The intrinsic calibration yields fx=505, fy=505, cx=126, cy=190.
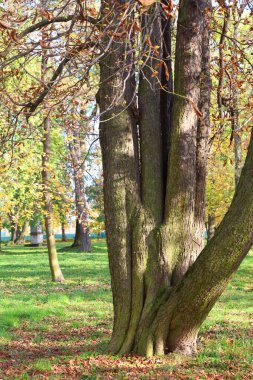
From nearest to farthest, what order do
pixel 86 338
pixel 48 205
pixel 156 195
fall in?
pixel 156 195, pixel 86 338, pixel 48 205

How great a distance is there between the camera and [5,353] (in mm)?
6312

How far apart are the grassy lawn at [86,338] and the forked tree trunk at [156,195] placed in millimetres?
333

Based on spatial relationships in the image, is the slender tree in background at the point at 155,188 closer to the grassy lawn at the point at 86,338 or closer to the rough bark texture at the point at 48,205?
the grassy lawn at the point at 86,338

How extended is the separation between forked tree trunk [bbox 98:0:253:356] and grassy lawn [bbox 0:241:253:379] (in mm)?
333

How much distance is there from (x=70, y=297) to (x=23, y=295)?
46.1 inches

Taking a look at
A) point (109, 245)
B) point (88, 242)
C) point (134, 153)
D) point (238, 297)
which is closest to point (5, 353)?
point (109, 245)

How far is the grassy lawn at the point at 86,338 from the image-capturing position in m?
5.05

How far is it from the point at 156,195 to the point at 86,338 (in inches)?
102

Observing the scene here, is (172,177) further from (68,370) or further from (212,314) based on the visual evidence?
(212,314)

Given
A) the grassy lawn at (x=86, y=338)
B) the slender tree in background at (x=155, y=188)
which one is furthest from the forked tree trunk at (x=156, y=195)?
the grassy lawn at (x=86, y=338)

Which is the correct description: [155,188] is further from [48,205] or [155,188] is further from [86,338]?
[48,205]

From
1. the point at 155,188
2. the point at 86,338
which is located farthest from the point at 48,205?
the point at 155,188

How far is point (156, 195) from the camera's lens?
5543 millimetres

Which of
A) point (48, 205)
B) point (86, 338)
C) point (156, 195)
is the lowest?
point (86, 338)
